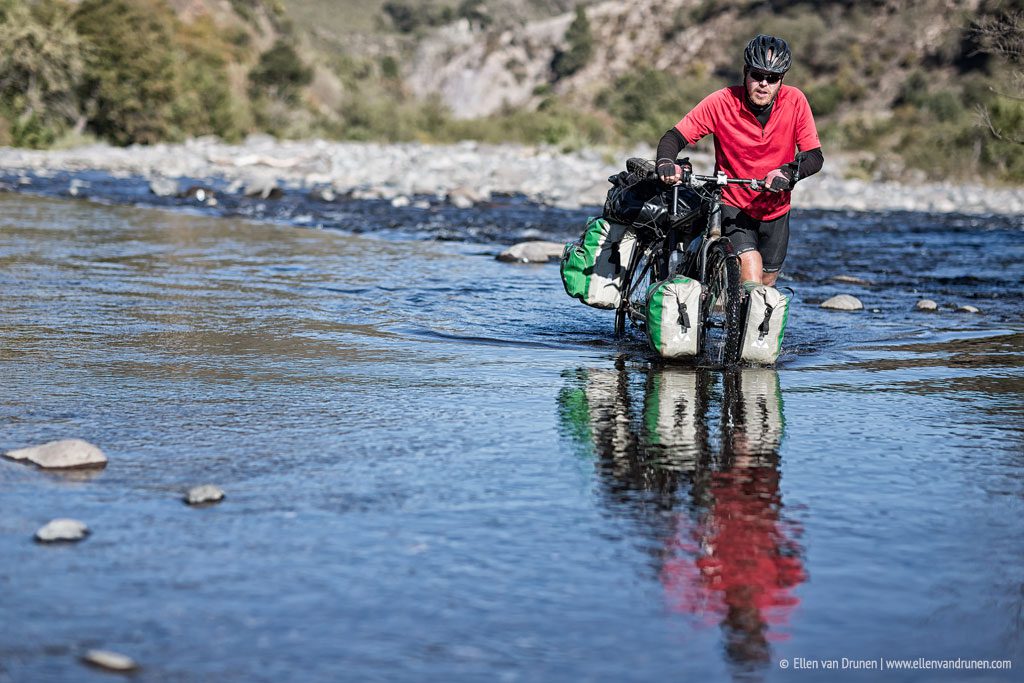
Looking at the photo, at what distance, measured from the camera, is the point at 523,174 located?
2888 centimetres

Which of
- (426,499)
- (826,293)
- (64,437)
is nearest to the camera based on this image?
(426,499)

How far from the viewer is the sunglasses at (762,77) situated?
7.73 meters

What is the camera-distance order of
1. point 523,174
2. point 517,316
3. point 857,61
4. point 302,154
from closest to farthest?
point 517,316
point 523,174
point 302,154
point 857,61

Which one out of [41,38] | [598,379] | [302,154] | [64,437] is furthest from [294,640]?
[41,38]

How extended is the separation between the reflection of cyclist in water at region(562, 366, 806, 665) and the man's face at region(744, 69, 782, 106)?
1569 mm

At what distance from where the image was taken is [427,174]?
28609mm

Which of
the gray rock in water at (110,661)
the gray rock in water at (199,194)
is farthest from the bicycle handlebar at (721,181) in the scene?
the gray rock in water at (199,194)

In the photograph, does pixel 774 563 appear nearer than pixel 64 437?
Yes

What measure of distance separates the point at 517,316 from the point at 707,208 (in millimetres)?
2634

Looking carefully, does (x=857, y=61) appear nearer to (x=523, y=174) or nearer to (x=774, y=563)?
(x=523, y=174)

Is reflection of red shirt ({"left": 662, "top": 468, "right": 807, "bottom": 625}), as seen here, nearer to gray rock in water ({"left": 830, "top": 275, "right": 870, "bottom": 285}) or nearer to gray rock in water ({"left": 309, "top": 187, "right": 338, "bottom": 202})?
gray rock in water ({"left": 830, "top": 275, "right": 870, "bottom": 285})

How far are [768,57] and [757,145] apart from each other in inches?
23.7

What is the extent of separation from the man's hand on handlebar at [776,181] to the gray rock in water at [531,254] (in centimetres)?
726

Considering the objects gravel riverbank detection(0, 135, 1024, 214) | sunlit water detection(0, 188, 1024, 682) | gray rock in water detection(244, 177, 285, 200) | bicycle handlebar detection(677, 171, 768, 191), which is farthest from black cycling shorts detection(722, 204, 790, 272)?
gray rock in water detection(244, 177, 285, 200)
